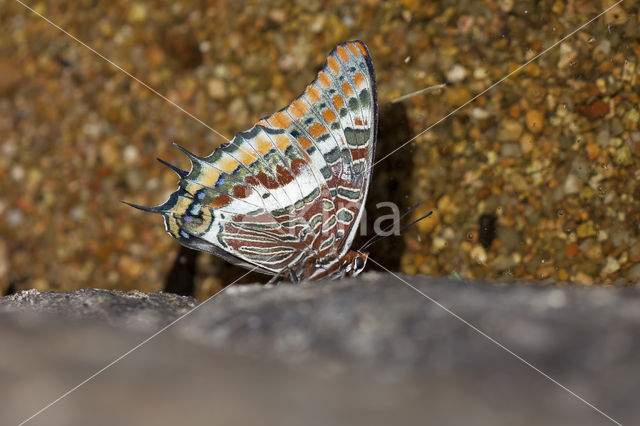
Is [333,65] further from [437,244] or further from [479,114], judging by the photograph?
[437,244]

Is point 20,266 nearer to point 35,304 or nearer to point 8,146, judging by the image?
point 8,146

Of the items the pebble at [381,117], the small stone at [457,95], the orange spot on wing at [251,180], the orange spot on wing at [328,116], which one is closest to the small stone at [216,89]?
the pebble at [381,117]

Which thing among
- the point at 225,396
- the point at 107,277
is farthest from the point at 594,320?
the point at 107,277

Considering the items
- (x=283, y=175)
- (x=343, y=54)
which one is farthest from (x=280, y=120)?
(x=343, y=54)

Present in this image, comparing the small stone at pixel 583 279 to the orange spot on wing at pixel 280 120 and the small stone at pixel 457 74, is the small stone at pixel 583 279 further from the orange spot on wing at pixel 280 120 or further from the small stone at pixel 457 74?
the orange spot on wing at pixel 280 120

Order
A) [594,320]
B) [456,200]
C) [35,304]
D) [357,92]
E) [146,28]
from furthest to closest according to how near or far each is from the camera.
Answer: [146,28], [456,200], [357,92], [35,304], [594,320]
